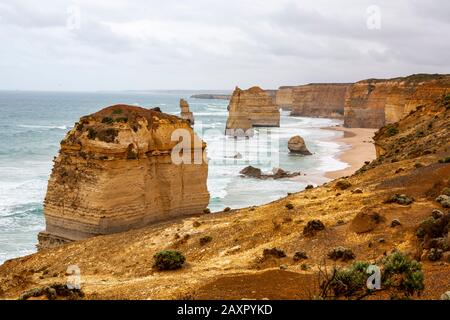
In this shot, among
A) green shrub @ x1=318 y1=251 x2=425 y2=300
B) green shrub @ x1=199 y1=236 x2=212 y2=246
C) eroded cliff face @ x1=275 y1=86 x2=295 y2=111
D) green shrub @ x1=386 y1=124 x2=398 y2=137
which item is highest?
eroded cliff face @ x1=275 y1=86 x2=295 y2=111

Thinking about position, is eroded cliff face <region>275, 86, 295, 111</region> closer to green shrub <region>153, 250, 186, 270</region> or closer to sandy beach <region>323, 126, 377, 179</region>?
sandy beach <region>323, 126, 377, 179</region>

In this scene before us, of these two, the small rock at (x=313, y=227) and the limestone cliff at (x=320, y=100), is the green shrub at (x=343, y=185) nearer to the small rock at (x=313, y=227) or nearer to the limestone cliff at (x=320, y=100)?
the small rock at (x=313, y=227)

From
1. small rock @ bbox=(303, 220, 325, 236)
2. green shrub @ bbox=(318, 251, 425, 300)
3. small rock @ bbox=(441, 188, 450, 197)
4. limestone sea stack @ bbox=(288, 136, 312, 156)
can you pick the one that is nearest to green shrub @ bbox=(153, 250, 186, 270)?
small rock @ bbox=(303, 220, 325, 236)

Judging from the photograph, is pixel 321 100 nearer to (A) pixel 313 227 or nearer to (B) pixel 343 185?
(B) pixel 343 185
